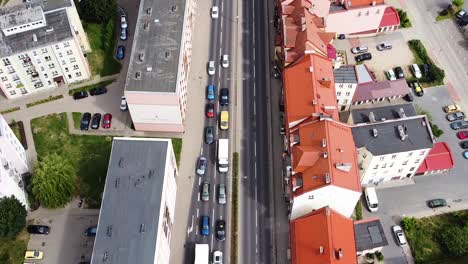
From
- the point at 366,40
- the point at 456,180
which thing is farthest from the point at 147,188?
the point at 366,40

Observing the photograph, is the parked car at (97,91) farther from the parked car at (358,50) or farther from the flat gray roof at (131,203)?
the parked car at (358,50)

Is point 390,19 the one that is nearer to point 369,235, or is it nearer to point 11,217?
point 369,235

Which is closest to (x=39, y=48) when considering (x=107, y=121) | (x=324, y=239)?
(x=107, y=121)

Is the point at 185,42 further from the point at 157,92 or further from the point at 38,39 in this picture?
the point at 38,39

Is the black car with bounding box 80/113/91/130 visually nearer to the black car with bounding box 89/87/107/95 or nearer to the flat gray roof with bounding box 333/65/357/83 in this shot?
the black car with bounding box 89/87/107/95

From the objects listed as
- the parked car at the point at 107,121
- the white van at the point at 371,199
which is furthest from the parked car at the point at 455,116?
the parked car at the point at 107,121
